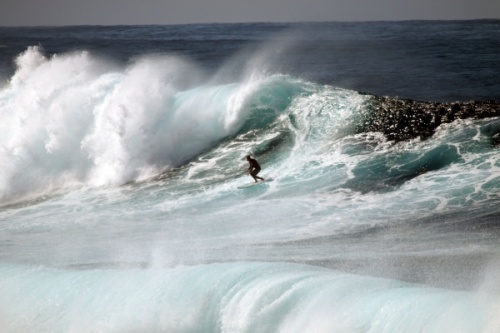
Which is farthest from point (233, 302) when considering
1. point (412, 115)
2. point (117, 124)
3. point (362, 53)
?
point (362, 53)

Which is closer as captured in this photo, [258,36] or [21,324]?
[21,324]

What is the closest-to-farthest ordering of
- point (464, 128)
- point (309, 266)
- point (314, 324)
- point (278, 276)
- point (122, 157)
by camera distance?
1. point (314, 324)
2. point (278, 276)
3. point (309, 266)
4. point (464, 128)
5. point (122, 157)

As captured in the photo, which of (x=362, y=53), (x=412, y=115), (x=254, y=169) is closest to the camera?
(x=254, y=169)

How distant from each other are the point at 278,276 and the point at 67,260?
420cm

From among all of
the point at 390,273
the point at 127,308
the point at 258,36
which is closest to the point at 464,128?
the point at 390,273

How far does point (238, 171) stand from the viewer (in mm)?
16172

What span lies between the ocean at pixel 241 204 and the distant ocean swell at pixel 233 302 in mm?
24

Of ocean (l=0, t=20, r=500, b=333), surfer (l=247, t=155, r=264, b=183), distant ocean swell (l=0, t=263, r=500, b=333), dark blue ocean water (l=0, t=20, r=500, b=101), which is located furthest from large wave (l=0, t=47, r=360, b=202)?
dark blue ocean water (l=0, t=20, r=500, b=101)

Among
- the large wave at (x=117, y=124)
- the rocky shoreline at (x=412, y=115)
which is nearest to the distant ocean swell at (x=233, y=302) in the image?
the large wave at (x=117, y=124)

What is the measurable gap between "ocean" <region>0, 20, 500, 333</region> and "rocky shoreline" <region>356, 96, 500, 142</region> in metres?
0.07

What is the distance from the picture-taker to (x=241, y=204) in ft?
45.9

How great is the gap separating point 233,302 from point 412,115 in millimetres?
9954

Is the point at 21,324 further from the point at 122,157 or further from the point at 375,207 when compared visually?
the point at 122,157

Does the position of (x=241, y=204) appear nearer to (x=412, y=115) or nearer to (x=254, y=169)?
(x=254, y=169)
